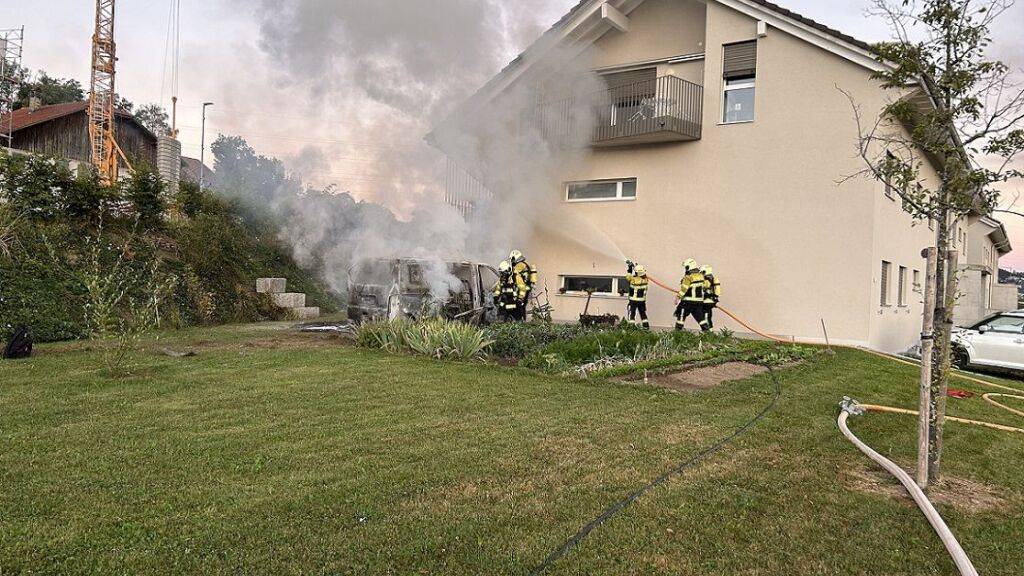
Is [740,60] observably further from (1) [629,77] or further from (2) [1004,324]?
(2) [1004,324]

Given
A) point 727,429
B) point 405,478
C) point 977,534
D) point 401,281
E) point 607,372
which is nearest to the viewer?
point 977,534

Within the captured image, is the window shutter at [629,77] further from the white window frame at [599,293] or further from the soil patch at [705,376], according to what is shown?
the soil patch at [705,376]

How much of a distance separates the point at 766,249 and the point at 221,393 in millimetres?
12287

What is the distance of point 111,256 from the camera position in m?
13.4

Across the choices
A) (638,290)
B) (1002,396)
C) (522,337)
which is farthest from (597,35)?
(1002,396)

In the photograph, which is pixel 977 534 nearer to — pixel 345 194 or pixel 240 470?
pixel 240 470

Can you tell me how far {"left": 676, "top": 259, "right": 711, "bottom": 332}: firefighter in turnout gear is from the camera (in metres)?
13.8

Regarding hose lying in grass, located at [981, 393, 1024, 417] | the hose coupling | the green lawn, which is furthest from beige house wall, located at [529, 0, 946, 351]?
the hose coupling

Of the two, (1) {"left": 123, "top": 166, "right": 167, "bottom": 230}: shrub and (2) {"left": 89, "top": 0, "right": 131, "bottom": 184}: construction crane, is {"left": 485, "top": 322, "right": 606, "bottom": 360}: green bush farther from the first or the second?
(2) {"left": 89, "top": 0, "right": 131, "bottom": 184}: construction crane

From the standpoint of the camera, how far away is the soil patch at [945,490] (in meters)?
4.22

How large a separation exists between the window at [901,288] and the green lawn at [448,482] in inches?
437

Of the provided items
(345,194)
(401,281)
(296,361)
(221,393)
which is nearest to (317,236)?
(345,194)

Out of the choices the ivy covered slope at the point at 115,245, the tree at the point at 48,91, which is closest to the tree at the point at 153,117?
the tree at the point at 48,91

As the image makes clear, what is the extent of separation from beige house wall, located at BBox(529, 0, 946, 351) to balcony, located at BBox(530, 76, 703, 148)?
0.43 metres
